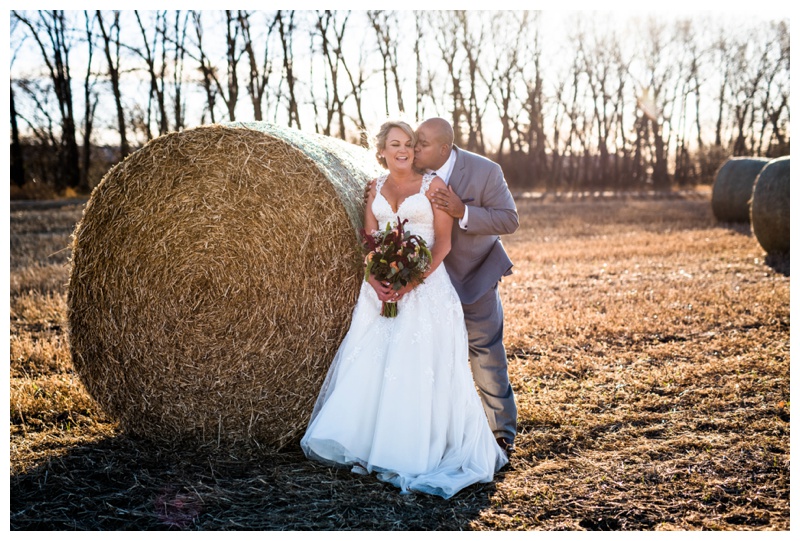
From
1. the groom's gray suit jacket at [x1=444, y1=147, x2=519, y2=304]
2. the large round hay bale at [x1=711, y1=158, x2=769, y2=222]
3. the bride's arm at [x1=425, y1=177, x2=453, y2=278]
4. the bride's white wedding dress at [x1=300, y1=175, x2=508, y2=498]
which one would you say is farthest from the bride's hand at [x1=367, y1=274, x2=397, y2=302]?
the large round hay bale at [x1=711, y1=158, x2=769, y2=222]

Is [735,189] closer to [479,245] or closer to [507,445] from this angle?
[479,245]

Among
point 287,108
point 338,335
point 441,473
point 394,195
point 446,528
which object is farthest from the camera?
point 287,108

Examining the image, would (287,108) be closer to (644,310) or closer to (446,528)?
(644,310)

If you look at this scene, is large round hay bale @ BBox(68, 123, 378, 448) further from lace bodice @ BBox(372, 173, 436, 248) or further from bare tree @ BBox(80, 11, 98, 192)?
bare tree @ BBox(80, 11, 98, 192)

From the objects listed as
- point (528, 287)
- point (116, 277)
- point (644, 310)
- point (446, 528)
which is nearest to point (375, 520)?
point (446, 528)

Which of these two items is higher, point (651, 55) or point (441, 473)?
point (651, 55)

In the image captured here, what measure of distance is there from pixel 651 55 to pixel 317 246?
1395 inches

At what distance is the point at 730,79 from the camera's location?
37.0m

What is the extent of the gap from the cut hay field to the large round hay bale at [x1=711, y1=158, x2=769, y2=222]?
325 inches

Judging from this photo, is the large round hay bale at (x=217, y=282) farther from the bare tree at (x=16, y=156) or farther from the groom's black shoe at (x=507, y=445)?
the bare tree at (x=16, y=156)

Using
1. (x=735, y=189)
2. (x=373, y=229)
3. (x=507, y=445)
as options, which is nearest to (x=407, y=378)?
(x=507, y=445)

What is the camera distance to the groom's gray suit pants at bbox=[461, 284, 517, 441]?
4.28 m

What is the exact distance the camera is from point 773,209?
10734mm

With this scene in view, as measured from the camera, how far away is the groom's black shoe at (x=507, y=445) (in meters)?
4.23
